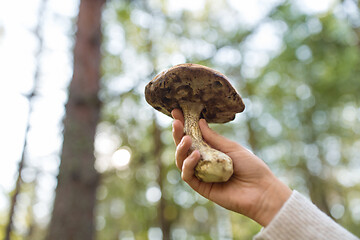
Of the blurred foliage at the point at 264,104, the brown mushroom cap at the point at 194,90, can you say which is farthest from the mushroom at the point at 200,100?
the blurred foliage at the point at 264,104

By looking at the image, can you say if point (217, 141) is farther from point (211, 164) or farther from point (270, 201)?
point (270, 201)

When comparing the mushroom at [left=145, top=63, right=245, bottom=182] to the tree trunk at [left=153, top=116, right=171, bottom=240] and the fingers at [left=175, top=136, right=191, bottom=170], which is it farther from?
the tree trunk at [left=153, top=116, right=171, bottom=240]

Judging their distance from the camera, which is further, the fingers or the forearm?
the fingers

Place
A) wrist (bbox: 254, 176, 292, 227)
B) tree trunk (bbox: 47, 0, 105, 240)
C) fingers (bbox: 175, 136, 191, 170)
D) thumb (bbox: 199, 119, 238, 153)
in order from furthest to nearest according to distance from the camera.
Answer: tree trunk (bbox: 47, 0, 105, 240) → thumb (bbox: 199, 119, 238, 153) → fingers (bbox: 175, 136, 191, 170) → wrist (bbox: 254, 176, 292, 227)

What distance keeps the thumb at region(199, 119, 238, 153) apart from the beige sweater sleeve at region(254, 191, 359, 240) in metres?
0.51

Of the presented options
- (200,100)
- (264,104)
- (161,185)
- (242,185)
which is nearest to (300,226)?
(242,185)

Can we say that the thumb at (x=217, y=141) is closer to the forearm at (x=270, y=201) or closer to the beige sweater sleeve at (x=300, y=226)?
the forearm at (x=270, y=201)

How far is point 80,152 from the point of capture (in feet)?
10.3

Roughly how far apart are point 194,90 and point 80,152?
6.57 feet

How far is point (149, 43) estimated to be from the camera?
8375 millimetres

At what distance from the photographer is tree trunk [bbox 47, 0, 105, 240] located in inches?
112

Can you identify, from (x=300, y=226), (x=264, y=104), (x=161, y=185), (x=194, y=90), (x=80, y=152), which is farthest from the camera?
(x=264, y=104)

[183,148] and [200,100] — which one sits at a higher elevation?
[200,100]

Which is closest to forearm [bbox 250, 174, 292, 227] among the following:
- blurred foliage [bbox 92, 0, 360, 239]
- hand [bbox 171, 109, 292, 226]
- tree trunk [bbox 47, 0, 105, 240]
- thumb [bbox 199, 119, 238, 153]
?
hand [bbox 171, 109, 292, 226]
